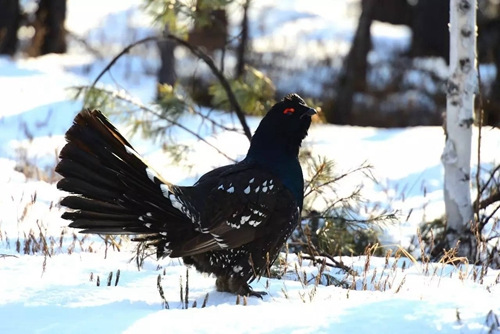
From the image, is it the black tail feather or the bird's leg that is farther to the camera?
the bird's leg

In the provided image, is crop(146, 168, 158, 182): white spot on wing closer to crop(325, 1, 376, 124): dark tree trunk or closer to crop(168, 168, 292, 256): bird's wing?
crop(168, 168, 292, 256): bird's wing

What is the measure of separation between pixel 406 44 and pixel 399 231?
15110 millimetres

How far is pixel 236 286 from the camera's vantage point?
488 cm

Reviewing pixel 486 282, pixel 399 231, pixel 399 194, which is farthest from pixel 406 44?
pixel 486 282

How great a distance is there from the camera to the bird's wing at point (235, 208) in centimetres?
475

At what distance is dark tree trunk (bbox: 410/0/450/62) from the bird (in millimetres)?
16339

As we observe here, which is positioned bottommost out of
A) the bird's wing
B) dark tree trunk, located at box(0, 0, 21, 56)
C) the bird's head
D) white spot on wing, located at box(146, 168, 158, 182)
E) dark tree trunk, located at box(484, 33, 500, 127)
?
the bird's wing

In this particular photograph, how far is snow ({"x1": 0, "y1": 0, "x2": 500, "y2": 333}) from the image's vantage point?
12.4ft

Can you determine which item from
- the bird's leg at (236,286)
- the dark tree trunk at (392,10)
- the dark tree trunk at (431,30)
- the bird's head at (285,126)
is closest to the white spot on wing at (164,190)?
the bird's leg at (236,286)

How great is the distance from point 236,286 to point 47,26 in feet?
49.3

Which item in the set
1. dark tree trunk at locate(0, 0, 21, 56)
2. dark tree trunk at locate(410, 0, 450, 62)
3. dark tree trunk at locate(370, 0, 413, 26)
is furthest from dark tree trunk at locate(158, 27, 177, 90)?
dark tree trunk at locate(370, 0, 413, 26)

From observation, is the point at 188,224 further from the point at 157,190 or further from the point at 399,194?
the point at 399,194

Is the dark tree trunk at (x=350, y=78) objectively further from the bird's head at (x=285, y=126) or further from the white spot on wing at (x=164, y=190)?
the white spot on wing at (x=164, y=190)

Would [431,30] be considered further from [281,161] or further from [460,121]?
[281,161]
